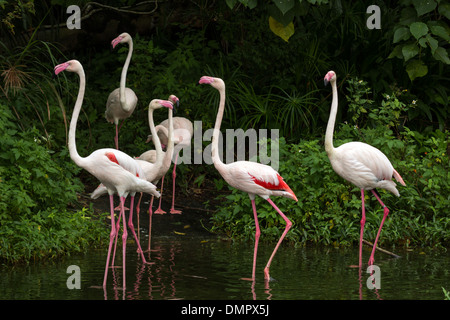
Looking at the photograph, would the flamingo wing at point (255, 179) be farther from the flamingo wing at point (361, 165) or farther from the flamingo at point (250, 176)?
the flamingo wing at point (361, 165)

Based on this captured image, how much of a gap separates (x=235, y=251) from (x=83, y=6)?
5.65m

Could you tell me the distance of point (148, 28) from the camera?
12906mm

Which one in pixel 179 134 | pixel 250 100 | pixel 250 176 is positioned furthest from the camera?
pixel 250 100

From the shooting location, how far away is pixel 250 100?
1089 centimetres

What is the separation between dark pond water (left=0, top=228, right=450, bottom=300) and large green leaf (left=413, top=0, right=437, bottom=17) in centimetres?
301

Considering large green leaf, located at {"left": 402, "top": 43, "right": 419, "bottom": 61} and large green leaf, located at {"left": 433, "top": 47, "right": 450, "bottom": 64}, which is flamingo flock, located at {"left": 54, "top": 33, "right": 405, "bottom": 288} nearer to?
large green leaf, located at {"left": 402, "top": 43, "right": 419, "bottom": 61}

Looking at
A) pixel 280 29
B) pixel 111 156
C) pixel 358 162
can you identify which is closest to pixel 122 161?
pixel 111 156

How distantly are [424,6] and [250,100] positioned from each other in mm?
3109

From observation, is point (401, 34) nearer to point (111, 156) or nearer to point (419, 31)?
point (419, 31)

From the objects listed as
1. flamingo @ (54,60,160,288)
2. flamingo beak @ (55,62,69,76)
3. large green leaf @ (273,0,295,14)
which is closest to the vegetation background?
large green leaf @ (273,0,295,14)

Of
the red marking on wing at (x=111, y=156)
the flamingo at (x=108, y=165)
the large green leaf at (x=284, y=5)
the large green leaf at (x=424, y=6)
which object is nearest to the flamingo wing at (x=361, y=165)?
the large green leaf at (x=284, y=5)

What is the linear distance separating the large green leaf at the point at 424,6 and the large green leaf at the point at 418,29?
0.14 m

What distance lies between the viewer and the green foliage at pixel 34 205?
698 centimetres

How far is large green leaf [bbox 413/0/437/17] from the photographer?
878cm
